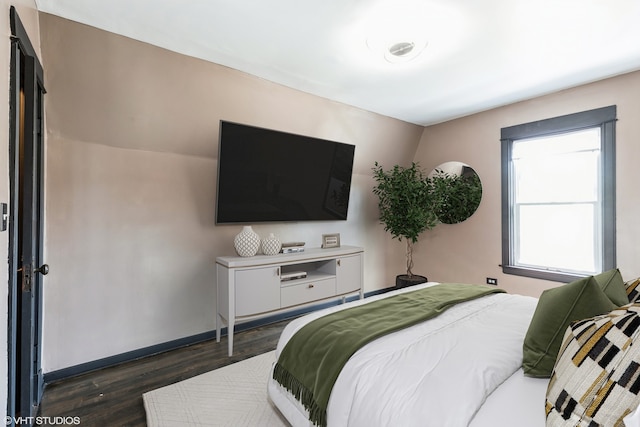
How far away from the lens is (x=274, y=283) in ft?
9.25

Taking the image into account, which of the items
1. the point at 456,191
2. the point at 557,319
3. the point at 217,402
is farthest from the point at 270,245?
the point at 456,191

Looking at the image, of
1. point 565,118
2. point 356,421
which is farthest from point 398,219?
point 356,421

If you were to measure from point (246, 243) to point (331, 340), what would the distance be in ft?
5.41

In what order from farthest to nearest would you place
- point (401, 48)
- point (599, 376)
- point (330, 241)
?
point (330, 241)
point (401, 48)
point (599, 376)

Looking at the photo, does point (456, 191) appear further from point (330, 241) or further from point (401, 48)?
point (401, 48)

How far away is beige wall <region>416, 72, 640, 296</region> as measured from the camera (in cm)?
284

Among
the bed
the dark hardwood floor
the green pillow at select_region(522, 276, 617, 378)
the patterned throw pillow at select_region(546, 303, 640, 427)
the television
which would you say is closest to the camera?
the patterned throw pillow at select_region(546, 303, 640, 427)

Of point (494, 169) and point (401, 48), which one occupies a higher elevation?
point (401, 48)

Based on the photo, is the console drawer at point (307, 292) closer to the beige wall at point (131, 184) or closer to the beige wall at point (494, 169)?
the beige wall at point (131, 184)

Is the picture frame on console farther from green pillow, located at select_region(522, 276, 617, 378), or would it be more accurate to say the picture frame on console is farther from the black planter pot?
green pillow, located at select_region(522, 276, 617, 378)

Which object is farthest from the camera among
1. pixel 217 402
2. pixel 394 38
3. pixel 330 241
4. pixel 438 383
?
pixel 330 241

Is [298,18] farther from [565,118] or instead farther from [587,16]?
[565,118]

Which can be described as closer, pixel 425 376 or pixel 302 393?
pixel 425 376

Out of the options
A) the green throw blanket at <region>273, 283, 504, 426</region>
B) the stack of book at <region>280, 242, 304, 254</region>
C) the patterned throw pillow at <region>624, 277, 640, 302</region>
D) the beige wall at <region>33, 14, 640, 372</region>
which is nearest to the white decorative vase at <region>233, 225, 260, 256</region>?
the beige wall at <region>33, 14, 640, 372</region>
